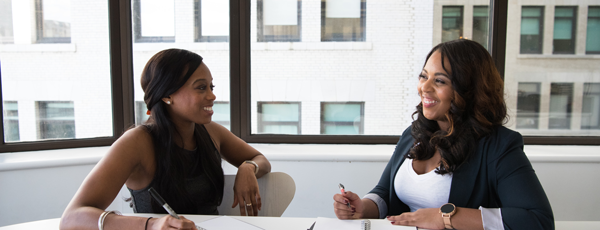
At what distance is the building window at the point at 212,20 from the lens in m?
2.92

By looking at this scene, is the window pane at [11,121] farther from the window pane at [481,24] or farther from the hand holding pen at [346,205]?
the window pane at [481,24]

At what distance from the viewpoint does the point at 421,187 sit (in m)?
1.39

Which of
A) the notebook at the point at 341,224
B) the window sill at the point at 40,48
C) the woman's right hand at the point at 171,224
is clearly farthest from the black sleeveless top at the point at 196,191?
the window sill at the point at 40,48

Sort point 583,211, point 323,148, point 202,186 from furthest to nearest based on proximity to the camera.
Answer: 1. point 323,148
2. point 583,211
3. point 202,186

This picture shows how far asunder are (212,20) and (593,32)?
10.1ft

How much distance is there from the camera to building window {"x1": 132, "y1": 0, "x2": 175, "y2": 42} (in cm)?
290

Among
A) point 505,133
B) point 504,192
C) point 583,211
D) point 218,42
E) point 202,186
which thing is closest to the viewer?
point 504,192

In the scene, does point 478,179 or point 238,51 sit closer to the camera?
point 478,179

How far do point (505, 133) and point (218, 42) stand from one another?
2.27 metres

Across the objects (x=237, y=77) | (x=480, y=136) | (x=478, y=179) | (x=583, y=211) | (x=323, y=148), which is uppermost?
(x=237, y=77)

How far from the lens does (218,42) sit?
295 cm

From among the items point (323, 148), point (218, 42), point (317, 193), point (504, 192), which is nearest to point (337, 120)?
point (323, 148)

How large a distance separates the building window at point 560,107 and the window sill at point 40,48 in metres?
3.81

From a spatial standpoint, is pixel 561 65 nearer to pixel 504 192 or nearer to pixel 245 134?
pixel 504 192
